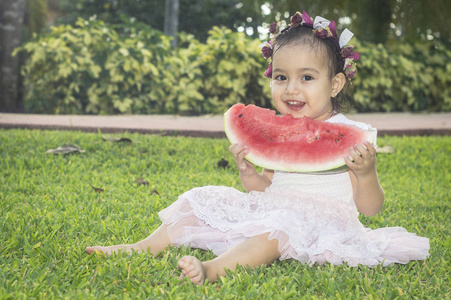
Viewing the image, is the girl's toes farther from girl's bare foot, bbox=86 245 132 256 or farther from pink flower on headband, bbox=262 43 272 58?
pink flower on headband, bbox=262 43 272 58

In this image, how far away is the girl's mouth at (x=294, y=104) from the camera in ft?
8.06

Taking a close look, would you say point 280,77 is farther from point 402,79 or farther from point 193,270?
point 402,79

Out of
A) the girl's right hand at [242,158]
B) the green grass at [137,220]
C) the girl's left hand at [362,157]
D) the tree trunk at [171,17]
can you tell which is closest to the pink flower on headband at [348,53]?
the girl's left hand at [362,157]

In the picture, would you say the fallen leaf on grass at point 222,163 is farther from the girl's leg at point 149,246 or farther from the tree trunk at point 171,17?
the tree trunk at point 171,17

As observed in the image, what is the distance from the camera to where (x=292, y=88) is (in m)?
2.38

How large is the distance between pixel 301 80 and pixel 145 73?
5487 mm

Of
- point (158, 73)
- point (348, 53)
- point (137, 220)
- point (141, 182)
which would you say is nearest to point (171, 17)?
point (158, 73)

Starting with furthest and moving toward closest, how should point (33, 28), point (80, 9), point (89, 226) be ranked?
point (80, 9) < point (33, 28) < point (89, 226)

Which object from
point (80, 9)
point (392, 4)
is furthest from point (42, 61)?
point (80, 9)

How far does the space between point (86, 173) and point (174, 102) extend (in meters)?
4.05

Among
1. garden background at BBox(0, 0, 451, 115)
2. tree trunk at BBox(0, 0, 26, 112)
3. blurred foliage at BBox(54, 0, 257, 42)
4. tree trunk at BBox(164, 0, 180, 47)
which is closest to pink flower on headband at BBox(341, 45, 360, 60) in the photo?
garden background at BBox(0, 0, 451, 115)

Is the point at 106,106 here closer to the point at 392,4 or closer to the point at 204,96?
the point at 204,96

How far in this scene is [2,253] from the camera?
2.16 meters

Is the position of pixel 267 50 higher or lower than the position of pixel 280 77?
higher
